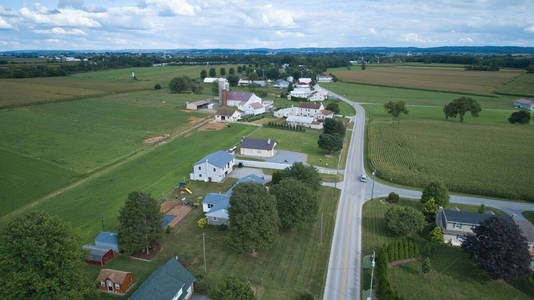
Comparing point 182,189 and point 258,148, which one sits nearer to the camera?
point 182,189

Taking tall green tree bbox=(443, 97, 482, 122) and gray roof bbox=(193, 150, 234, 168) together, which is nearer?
gray roof bbox=(193, 150, 234, 168)

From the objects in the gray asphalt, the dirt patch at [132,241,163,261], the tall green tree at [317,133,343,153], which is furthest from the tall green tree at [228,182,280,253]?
the tall green tree at [317,133,343,153]

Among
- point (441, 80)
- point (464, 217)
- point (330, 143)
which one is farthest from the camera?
point (441, 80)

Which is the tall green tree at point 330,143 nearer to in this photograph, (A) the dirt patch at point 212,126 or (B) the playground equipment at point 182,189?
(B) the playground equipment at point 182,189

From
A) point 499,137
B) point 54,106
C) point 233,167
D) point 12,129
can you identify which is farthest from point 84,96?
point 499,137

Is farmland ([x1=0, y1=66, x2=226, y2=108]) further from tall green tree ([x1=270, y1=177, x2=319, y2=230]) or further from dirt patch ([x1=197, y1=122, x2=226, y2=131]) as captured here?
tall green tree ([x1=270, y1=177, x2=319, y2=230])

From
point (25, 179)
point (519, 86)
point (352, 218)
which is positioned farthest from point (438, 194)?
point (519, 86)

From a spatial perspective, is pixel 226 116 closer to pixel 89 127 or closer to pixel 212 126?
pixel 212 126

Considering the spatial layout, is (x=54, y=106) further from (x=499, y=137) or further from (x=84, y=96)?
(x=499, y=137)
